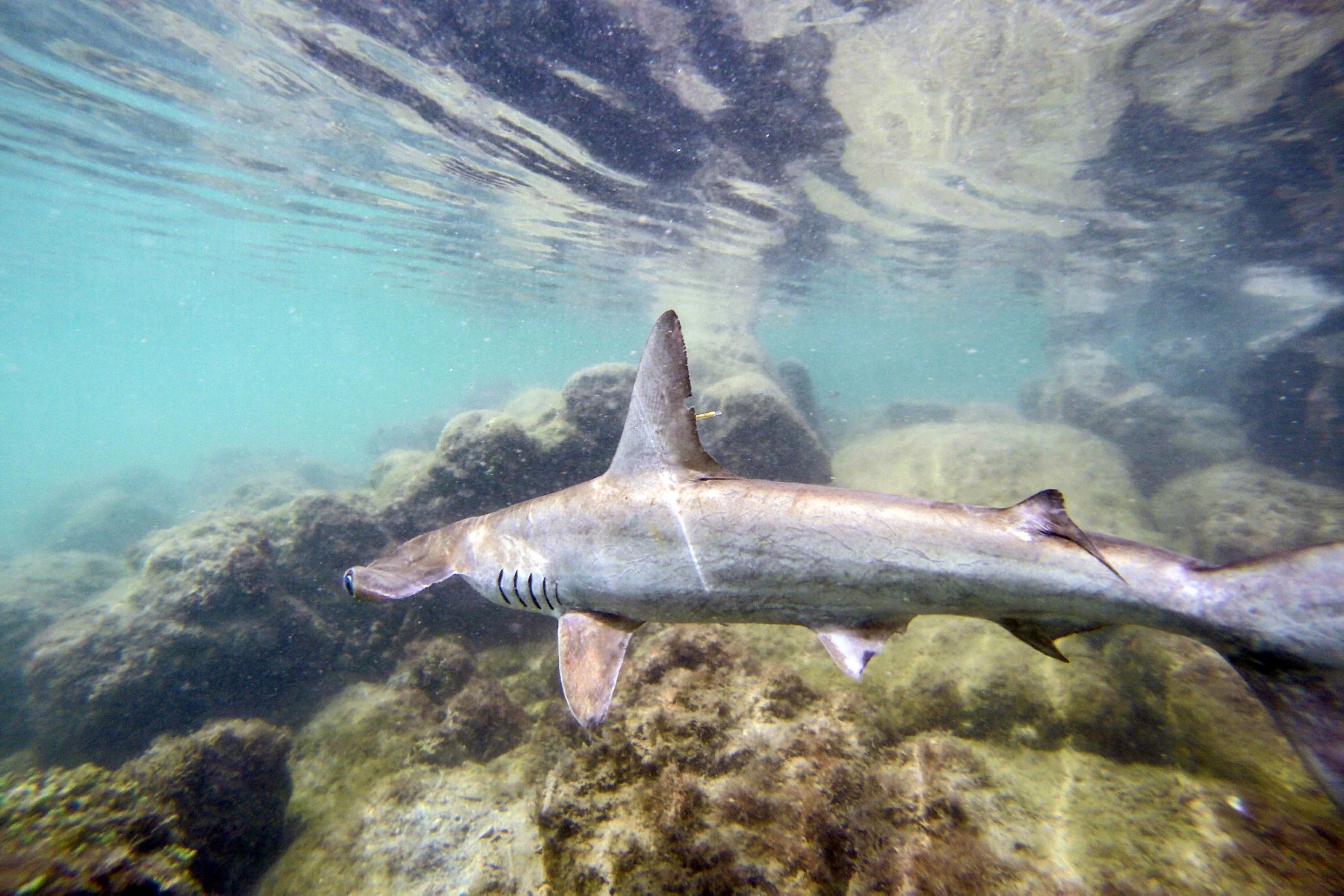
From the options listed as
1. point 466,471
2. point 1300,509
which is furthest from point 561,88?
point 1300,509

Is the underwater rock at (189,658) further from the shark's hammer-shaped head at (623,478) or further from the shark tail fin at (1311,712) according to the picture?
the shark tail fin at (1311,712)

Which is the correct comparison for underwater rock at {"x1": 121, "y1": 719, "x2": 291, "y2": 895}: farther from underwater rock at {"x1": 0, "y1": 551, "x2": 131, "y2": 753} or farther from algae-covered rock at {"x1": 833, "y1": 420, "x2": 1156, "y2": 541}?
algae-covered rock at {"x1": 833, "y1": 420, "x2": 1156, "y2": 541}

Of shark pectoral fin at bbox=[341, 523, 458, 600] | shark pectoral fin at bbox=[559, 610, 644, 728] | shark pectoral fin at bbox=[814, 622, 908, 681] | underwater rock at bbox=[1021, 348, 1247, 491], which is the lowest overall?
underwater rock at bbox=[1021, 348, 1247, 491]

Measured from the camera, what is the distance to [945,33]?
9.74 meters

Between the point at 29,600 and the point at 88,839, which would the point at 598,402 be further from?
the point at 29,600

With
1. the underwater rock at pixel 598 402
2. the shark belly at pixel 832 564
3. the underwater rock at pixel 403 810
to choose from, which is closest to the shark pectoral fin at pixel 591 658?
the shark belly at pixel 832 564

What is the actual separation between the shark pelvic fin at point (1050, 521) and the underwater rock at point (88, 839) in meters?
5.61

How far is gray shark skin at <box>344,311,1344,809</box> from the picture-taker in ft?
6.70

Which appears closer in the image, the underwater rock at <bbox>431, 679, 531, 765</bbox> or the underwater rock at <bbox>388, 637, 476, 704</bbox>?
the underwater rock at <bbox>431, 679, 531, 765</bbox>

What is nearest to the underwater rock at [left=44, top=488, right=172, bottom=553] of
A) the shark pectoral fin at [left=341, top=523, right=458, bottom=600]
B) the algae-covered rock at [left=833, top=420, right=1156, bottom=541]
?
the shark pectoral fin at [left=341, top=523, right=458, bottom=600]

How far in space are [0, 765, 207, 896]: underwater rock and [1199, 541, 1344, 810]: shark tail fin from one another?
20.4ft

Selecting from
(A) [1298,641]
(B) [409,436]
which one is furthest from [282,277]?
(A) [1298,641]

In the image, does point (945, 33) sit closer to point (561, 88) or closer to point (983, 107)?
point (983, 107)

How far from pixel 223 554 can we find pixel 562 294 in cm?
2818
